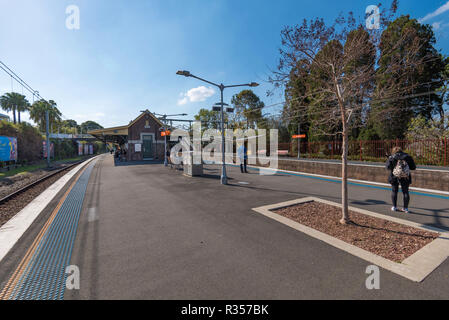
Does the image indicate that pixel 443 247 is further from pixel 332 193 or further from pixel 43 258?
pixel 43 258

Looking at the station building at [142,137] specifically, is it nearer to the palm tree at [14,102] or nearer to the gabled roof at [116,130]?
the gabled roof at [116,130]

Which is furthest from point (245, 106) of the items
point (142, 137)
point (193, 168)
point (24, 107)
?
point (24, 107)

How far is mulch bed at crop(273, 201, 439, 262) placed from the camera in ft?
12.4

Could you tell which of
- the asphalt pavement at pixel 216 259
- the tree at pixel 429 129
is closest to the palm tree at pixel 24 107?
the asphalt pavement at pixel 216 259

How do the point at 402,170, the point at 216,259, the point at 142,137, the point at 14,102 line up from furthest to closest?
the point at 14,102, the point at 142,137, the point at 402,170, the point at 216,259

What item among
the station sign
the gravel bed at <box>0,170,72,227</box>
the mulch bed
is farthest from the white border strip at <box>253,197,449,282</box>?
the station sign

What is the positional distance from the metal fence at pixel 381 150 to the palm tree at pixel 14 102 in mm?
63974

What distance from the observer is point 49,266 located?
A: 11.0 ft

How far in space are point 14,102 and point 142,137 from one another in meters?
43.0

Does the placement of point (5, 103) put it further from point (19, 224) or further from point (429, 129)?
point (429, 129)

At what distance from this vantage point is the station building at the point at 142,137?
31219 mm

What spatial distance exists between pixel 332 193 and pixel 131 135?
30266mm

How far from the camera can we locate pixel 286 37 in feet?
17.3

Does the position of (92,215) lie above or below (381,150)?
below
